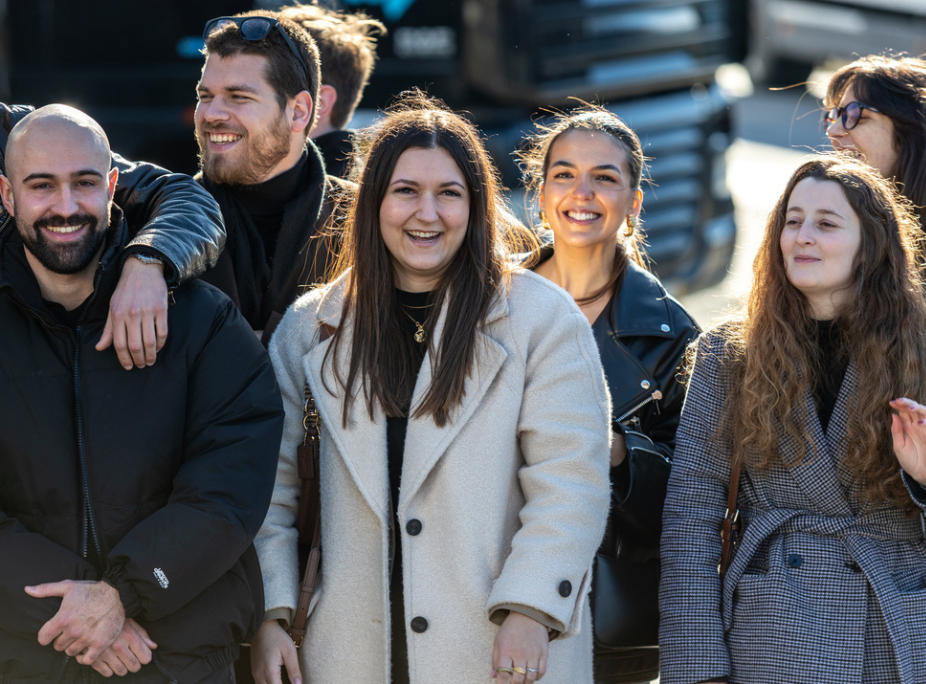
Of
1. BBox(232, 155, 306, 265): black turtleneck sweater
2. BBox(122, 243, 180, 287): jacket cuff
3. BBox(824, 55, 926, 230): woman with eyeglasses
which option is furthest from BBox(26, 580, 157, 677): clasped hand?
BBox(824, 55, 926, 230): woman with eyeglasses

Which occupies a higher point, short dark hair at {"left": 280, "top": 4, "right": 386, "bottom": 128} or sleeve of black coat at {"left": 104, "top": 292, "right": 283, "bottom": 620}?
short dark hair at {"left": 280, "top": 4, "right": 386, "bottom": 128}

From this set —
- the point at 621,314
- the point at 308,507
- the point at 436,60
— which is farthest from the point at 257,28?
the point at 436,60

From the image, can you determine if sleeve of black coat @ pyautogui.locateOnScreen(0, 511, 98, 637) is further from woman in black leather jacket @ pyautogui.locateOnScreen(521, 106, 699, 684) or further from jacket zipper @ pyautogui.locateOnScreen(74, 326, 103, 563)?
woman in black leather jacket @ pyautogui.locateOnScreen(521, 106, 699, 684)

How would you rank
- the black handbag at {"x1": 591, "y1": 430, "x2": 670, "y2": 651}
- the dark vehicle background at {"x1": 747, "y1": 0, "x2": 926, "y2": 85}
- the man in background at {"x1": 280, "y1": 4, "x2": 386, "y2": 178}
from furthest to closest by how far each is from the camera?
the dark vehicle background at {"x1": 747, "y1": 0, "x2": 926, "y2": 85}
the man in background at {"x1": 280, "y1": 4, "x2": 386, "y2": 178}
the black handbag at {"x1": 591, "y1": 430, "x2": 670, "y2": 651}

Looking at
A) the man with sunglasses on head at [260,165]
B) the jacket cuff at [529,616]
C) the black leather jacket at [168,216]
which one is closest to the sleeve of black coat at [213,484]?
the black leather jacket at [168,216]

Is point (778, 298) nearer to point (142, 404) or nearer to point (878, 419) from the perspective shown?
point (878, 419)

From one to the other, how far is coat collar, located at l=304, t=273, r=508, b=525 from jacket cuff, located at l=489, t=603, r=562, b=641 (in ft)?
0.99

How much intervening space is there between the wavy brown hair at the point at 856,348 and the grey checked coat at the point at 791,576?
0.12 ft

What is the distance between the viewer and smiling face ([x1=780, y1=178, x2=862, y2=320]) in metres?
2.46

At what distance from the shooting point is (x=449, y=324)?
241 cm

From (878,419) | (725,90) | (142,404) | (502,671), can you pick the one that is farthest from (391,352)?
(725,90)

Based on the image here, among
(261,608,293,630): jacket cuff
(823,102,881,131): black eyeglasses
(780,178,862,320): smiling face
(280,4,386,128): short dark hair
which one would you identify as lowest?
(261,608,293,630): jacket cuff

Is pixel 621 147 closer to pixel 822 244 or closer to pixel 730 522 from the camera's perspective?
pixel 822 244

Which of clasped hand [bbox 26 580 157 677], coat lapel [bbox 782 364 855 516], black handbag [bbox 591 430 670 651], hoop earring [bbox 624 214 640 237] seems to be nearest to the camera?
clasped hand [bbox 26 580 157 677]
